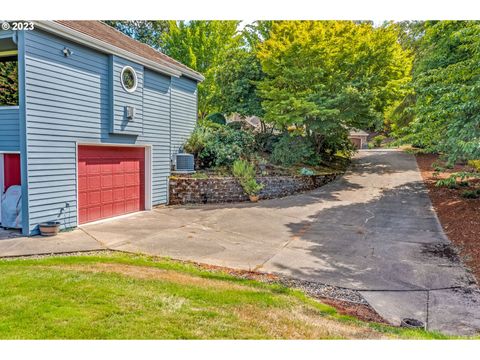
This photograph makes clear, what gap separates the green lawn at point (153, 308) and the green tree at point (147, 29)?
960 inches

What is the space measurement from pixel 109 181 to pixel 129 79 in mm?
2841

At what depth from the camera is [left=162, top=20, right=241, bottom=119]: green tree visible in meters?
20.5

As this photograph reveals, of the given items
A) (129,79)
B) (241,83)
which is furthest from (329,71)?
(129,79)

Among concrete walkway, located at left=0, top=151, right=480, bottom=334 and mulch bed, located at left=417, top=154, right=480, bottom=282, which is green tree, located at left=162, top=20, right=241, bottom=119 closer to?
concrete walkway, located at left=0, top=151, right=480, bottom=334

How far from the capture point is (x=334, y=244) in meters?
7.34

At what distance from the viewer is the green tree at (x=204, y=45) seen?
20.5 metres

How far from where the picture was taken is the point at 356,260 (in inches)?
251

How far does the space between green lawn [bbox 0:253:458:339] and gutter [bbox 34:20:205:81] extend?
479 centimetres

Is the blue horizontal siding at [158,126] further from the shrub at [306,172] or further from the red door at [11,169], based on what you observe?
the shrub at [306,172]

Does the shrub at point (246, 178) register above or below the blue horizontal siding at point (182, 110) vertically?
below

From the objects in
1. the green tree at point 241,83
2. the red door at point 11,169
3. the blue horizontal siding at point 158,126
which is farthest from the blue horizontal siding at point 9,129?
the green tree at point 241,83

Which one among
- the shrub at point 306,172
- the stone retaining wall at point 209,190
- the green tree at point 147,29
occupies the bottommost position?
the stone retaining wall at point 209,190

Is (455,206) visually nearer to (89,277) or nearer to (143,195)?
(143,195)

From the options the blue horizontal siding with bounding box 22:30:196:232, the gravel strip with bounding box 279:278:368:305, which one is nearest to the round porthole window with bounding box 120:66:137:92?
the blue horizontal siding with bounding box 22:30:196:232
